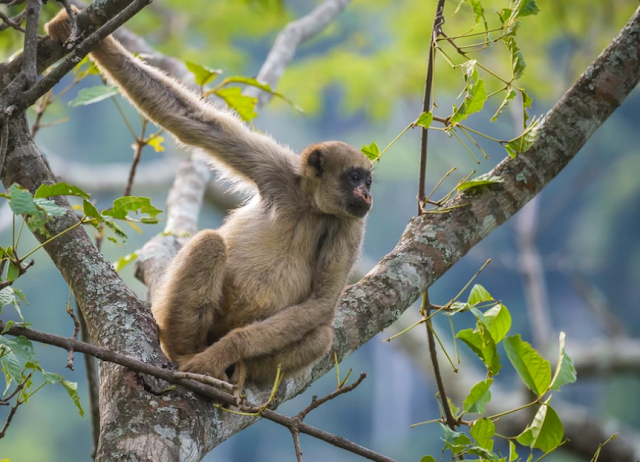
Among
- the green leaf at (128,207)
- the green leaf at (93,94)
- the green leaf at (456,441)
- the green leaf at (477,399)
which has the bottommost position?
the green leaf at (456,441)

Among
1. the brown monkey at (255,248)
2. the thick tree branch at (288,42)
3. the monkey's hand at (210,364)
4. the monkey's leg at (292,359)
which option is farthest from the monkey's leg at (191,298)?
the thick tree branch at (288,42)

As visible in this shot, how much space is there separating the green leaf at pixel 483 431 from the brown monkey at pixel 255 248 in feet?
2.95

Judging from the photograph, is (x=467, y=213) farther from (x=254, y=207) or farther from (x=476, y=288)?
(x=254, y=207)

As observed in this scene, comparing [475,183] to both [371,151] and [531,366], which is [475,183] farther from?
[531,366]

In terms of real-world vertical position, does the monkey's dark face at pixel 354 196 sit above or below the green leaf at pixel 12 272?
above

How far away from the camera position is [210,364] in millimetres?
2990

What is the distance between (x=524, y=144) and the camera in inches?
131

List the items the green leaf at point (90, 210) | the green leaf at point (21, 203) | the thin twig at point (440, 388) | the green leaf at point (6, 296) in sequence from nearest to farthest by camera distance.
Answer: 1. the green leaf at point (21, 203)
2. the green leaf at point (90, 210)
3. the green leaf at point (6, 296)
4. the thin twig at point (440, 388)

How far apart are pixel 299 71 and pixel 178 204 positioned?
7.48m

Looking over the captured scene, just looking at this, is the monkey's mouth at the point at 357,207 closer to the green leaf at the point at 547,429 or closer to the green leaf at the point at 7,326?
the green leaf at the point at 547,429

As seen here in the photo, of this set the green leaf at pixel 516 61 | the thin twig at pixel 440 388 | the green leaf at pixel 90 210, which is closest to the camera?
the green leaf at pixel 90 210

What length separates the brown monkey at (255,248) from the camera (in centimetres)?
316

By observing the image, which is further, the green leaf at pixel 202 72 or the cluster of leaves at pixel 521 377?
the green leaf at pixel 202 72

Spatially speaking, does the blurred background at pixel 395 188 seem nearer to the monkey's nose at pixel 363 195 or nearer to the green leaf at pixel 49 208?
the monkey's nose at pixel 363 195
